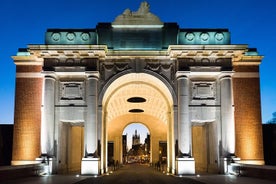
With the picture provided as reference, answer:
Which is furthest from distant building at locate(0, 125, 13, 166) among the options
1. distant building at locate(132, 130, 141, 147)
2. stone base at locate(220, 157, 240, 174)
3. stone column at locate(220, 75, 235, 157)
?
distant building at locate(132, 130, 141, 147)

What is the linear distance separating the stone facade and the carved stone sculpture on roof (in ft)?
0.27

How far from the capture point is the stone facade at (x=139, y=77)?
3042 centimetres

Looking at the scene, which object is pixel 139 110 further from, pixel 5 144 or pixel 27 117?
pixel 27 117

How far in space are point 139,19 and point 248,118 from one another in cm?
1223

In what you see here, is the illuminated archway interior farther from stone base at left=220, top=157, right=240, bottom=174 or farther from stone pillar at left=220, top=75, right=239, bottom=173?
stone base at left=220, top=157, right=240, bottom=174

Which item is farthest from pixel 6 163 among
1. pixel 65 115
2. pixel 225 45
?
pixel 225 45

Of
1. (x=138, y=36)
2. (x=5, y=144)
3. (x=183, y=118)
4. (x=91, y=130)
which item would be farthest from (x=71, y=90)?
(x=5, y=144)

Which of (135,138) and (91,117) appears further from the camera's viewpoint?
(135,138)

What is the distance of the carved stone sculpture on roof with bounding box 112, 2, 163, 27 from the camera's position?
107 ft

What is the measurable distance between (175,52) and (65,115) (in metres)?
10.1

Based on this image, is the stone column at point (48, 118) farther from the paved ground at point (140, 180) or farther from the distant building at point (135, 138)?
the distant building at point (135, 138)

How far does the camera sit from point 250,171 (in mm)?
25094

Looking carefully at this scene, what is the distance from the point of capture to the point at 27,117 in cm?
3241

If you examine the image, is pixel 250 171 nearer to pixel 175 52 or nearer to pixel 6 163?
pixel 175 52
